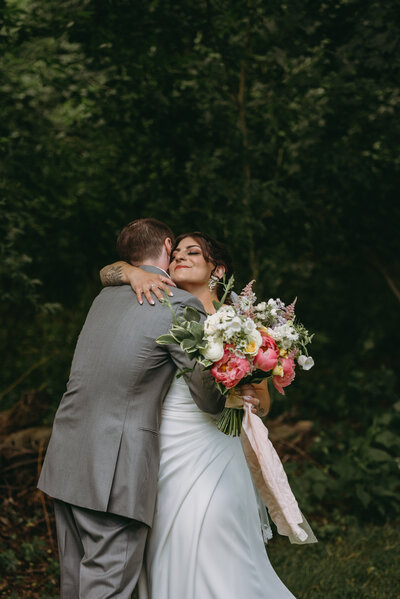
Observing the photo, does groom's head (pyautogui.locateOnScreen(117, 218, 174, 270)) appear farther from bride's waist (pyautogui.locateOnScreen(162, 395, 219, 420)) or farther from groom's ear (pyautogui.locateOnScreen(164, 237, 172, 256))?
bride's waist (pyautogui.locateOnScreen(162, 395, 219, 420))

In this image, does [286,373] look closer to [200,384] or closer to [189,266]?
[200,384]

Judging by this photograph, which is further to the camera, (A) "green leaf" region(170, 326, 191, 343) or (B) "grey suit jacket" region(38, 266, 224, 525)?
(B) "grey suit jacket" region(38, 266, 224, 525)

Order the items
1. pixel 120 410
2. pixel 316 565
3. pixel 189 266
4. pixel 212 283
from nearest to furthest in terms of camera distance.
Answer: pixel 120 410 < pixel 212 283 < pixel 189 266 < pixel 316 565

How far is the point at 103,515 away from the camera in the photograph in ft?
8.60

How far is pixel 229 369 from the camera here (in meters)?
2.42

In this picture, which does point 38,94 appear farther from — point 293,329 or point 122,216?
point 293,329

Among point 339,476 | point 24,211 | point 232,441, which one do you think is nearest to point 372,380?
point 339,476

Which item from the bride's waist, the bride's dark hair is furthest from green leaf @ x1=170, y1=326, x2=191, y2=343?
the bride's dark hair

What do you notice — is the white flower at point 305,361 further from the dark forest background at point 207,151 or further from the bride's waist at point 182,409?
the dark forest background at point 207,151

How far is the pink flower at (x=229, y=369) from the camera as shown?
7.86ft

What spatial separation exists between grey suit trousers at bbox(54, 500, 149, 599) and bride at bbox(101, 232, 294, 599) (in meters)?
0.11

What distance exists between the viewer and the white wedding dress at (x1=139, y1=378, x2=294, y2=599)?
2.58 m

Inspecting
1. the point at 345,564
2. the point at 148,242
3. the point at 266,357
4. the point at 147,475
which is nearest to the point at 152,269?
the point at 148,242

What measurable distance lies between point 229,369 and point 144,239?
33.9 inches
